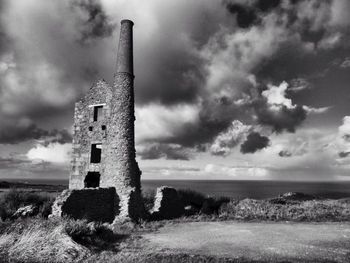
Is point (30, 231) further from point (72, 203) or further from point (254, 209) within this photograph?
point (254, 209)

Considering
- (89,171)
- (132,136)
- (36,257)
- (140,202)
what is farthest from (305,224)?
(89,171)

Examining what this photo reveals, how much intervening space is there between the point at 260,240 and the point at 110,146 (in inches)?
390

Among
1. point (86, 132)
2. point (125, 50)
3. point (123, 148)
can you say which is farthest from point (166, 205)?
point (125, 50)

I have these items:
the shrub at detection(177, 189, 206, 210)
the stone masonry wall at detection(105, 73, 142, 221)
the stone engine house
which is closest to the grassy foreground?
the stone masonry wall at detection(105, 73, 142, 221)

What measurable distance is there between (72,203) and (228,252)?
25.4 ft

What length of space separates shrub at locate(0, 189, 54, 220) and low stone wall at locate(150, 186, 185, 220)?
6791 mm

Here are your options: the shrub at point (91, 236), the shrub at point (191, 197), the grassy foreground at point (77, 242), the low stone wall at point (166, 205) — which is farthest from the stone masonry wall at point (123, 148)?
the shrub at point (191, 197)

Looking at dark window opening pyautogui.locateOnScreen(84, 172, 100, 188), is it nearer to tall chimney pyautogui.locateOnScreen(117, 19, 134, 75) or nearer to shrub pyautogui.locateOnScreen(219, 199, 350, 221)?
tall chimney pyautogui.locateOnScreen(117, 19, 134, 75)

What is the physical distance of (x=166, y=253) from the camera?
8914 mm

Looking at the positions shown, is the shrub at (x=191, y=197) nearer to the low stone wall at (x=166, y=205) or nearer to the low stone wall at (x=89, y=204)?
the low stone wall at (x=166, y=205)

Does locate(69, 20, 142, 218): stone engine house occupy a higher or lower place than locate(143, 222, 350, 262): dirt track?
higher

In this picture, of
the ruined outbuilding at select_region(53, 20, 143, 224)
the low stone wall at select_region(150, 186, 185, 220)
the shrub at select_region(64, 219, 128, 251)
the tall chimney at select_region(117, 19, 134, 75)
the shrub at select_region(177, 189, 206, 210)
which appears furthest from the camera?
the shrub at select_region(177, 189, 206, 210)

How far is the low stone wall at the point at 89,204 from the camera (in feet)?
43.1

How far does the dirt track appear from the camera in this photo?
8898mm
